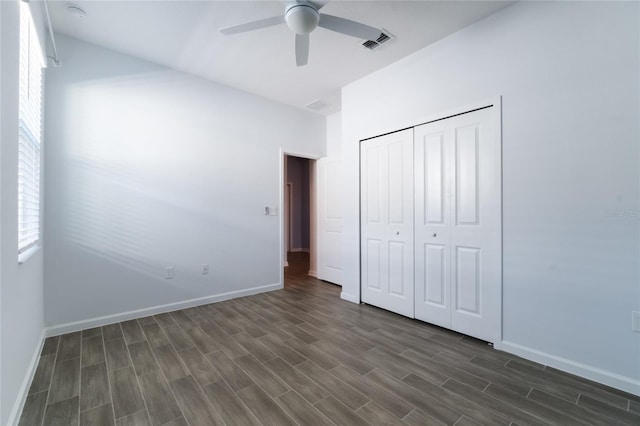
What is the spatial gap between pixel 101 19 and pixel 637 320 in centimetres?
478

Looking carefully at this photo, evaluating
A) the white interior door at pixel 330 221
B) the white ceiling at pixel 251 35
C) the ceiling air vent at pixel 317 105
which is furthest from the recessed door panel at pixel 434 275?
the ceiling air vent at pixel 317 105

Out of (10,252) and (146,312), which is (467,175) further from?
(146,312)

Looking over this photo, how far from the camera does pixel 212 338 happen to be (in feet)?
8.61

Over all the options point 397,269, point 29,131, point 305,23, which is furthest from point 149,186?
point 397,269

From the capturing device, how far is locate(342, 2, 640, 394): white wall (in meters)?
1.85

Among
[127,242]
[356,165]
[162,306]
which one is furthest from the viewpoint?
[356,165]

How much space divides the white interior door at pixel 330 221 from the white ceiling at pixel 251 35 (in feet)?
4.76

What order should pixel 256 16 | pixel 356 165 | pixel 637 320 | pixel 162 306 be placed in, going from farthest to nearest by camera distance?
1. pixel 356 165
2. pixel 162 306
3. pixel 256 16
4. pixel 637 320

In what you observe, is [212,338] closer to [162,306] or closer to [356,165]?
[162,306]

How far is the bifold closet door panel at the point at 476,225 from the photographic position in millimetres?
2430

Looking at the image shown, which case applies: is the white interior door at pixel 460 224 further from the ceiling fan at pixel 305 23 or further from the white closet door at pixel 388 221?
the ceiling fan at pixel 305 23

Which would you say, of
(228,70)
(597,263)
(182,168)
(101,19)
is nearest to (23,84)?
(101,19)

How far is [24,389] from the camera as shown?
1754 millimetres

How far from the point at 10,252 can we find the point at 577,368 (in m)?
3.70
